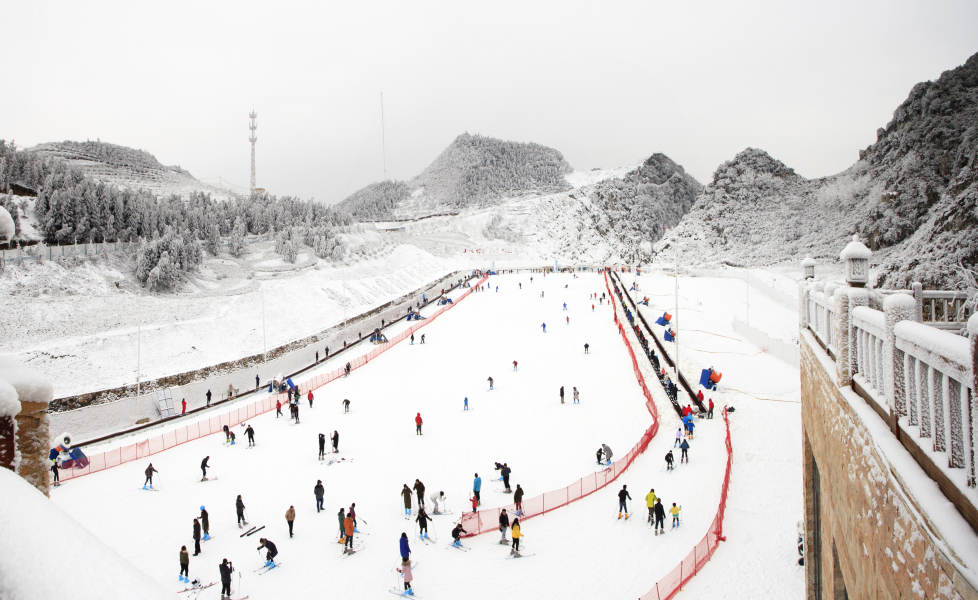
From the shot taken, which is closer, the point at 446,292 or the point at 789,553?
the point at 789,553

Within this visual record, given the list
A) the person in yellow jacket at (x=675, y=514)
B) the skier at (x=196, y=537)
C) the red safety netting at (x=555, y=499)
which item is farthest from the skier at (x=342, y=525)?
the person in yellow jacket at (x=675, y=514)

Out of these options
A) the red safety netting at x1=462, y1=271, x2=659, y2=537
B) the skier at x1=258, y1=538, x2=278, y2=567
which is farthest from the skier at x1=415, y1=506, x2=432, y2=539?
the skier at x1=258, y1=538, x2=278, y2=567

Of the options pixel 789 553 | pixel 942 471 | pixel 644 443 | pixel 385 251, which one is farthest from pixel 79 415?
pixel 385 251

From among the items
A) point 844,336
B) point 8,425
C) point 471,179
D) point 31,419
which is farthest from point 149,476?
point 471,179

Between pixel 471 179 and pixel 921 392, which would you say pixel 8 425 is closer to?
pixel 921 392

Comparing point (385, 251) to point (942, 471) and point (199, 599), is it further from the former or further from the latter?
point (942, 471)
